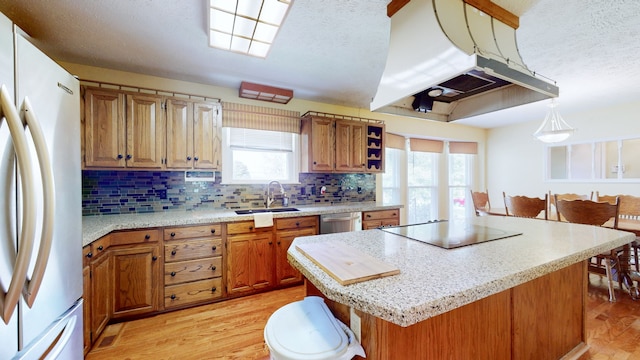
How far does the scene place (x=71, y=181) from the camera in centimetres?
117

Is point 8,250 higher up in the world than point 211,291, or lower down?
higher up

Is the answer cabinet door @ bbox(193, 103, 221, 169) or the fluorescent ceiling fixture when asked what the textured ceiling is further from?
cabinet door @ bbox(193, 103, 221, 169)

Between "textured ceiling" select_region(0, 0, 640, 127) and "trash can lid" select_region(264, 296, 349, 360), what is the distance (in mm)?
1811

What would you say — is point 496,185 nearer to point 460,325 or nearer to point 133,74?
point 460,325

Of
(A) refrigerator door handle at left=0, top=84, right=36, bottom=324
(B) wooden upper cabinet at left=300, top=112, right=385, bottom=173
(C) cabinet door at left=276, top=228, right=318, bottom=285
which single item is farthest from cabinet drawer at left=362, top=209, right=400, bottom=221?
(A) refrigerator door handle at left=0, top=84, right=36, bottom=324

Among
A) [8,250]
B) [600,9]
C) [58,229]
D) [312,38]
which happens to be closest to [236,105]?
[312,38]

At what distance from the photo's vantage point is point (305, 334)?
94 centimetres

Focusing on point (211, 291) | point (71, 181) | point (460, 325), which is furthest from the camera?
point (211, 291)

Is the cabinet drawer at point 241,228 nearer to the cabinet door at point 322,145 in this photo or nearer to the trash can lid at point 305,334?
the cabinet door at point 322,145

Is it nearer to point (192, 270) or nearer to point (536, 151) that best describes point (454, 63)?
point (192, 270)

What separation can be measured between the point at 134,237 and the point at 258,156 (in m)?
1.57

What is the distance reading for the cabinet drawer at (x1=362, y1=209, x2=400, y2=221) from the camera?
3199 millimetres

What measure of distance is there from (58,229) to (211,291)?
1596mm

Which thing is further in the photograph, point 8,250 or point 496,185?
point 496,185
